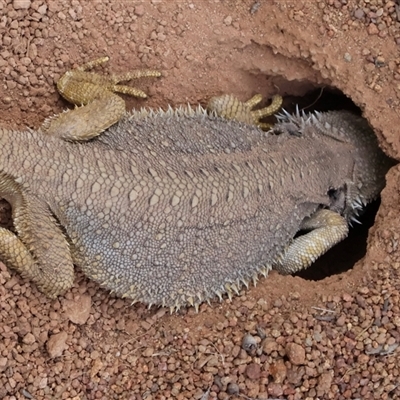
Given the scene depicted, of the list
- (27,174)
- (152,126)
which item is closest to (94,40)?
(152,126)

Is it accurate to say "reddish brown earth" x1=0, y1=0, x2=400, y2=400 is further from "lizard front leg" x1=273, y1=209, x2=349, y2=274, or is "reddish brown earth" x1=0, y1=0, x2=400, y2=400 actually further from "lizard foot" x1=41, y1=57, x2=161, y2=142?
"lizard front leg" x1=273, y1=209, x2=349, y2=274

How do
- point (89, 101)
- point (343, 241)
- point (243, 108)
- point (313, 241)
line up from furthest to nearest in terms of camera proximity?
point (343, 241) < point (243, 108) < point (313, 241) < point (89, 101)

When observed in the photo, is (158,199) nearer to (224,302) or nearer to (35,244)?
(35,244)

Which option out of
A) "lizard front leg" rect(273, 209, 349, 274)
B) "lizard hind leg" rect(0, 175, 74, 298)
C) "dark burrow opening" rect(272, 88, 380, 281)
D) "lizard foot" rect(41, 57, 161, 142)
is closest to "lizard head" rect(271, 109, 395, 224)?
"lizard front leg" rect(273, 209, 349, 274)

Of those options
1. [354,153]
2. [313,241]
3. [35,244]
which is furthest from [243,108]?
[35,244]

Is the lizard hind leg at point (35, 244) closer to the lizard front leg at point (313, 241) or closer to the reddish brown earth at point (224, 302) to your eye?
the reddish brown earth at point (224, 302)

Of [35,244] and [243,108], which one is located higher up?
[243,108]
